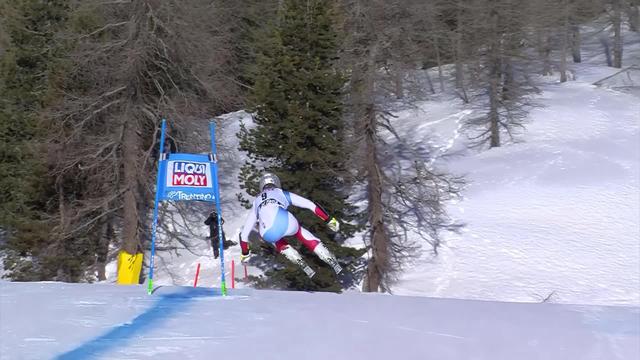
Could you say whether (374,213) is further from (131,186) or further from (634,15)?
(634,15)

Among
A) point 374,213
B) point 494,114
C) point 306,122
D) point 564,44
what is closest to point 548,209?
point 494,114

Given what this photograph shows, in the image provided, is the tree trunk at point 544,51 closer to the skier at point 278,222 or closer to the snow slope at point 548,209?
the snow slope at point 548,209

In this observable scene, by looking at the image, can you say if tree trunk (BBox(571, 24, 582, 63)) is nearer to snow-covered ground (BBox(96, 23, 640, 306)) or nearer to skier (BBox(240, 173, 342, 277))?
snow-covered ground (BBox(96, 23, 640, 306))

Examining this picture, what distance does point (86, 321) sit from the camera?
7.00 m

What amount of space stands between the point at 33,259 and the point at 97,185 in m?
3.33

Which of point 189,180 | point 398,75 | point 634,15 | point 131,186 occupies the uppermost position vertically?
point 634,15

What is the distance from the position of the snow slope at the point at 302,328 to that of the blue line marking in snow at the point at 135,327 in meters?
0.01

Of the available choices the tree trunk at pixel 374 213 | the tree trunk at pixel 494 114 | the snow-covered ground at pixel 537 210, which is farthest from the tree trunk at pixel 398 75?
the tree trunk at pixel 494 114

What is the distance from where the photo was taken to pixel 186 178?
29.2 ft

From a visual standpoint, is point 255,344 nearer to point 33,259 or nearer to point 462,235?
point 462,235

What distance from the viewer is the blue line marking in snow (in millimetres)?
5922

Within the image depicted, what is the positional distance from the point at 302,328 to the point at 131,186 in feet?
55.9

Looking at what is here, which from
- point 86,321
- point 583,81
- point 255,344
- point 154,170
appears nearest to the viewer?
point 255,344

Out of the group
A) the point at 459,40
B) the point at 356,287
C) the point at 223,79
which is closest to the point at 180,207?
the point at 223,79
